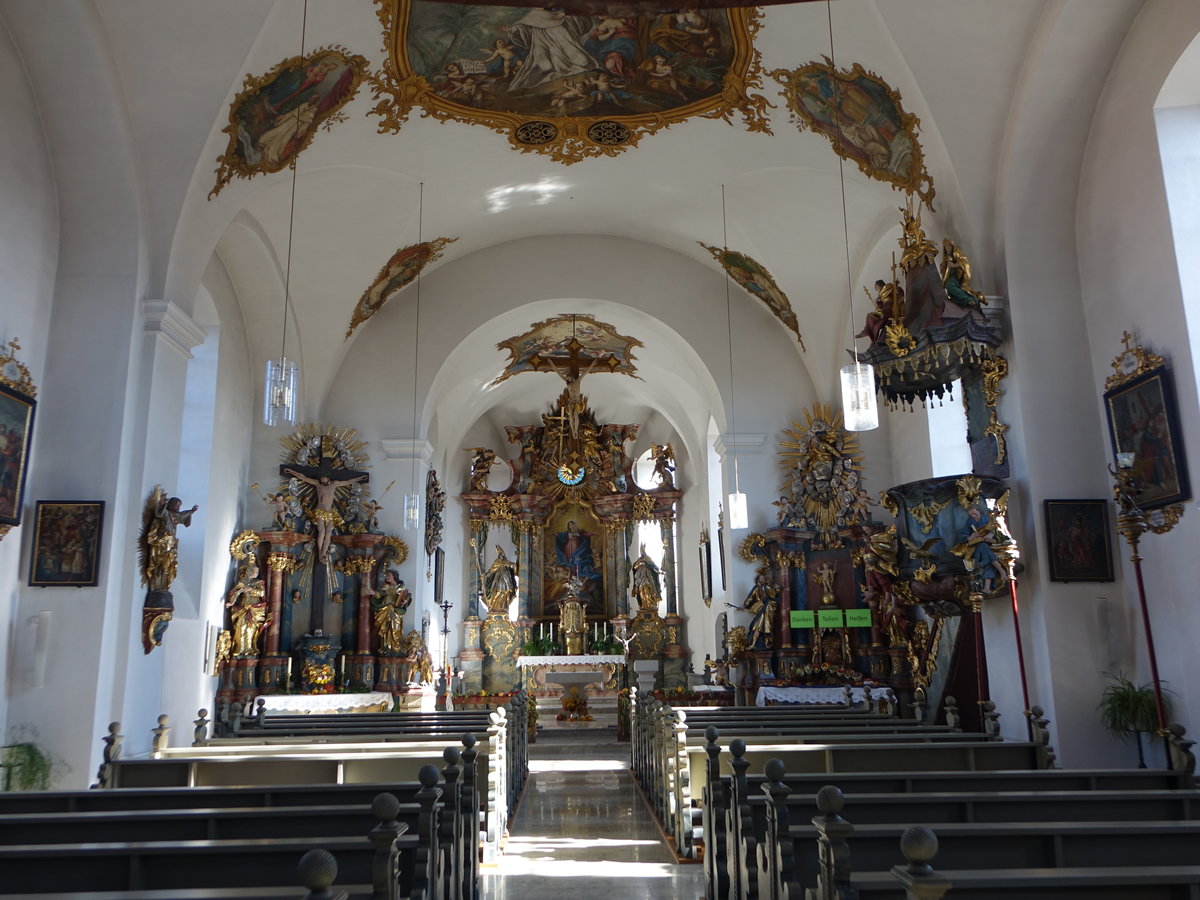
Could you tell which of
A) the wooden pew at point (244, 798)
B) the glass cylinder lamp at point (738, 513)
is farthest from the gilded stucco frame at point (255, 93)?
the glass cylinder lamp at point (738, 513)

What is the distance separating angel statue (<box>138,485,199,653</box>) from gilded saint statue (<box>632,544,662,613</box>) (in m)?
14.2

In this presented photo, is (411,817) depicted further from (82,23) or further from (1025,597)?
(82,23)

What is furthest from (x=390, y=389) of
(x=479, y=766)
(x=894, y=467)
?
(x=479, y=766)

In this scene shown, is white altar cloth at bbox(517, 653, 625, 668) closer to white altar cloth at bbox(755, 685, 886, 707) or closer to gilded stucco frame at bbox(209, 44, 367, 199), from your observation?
white altar cloth at bbox(755, 685, 886, 707)

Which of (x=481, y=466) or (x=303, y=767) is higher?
(x=481, y=466)

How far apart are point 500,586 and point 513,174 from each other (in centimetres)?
1178

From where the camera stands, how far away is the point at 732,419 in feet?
49.9

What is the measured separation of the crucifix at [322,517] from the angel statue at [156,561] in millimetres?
5130

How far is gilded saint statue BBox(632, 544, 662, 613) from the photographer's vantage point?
72.7 ft

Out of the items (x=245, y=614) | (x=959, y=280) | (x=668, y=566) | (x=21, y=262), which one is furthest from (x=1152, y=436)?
(x=668, y=566)

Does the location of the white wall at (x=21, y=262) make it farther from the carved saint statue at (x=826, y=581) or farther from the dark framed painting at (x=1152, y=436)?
the carved saint statue at (x=826, y=581)

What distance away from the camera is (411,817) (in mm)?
4551

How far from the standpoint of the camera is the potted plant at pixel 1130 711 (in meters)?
7.58

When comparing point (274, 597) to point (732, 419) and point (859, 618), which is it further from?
point (859, 618)
